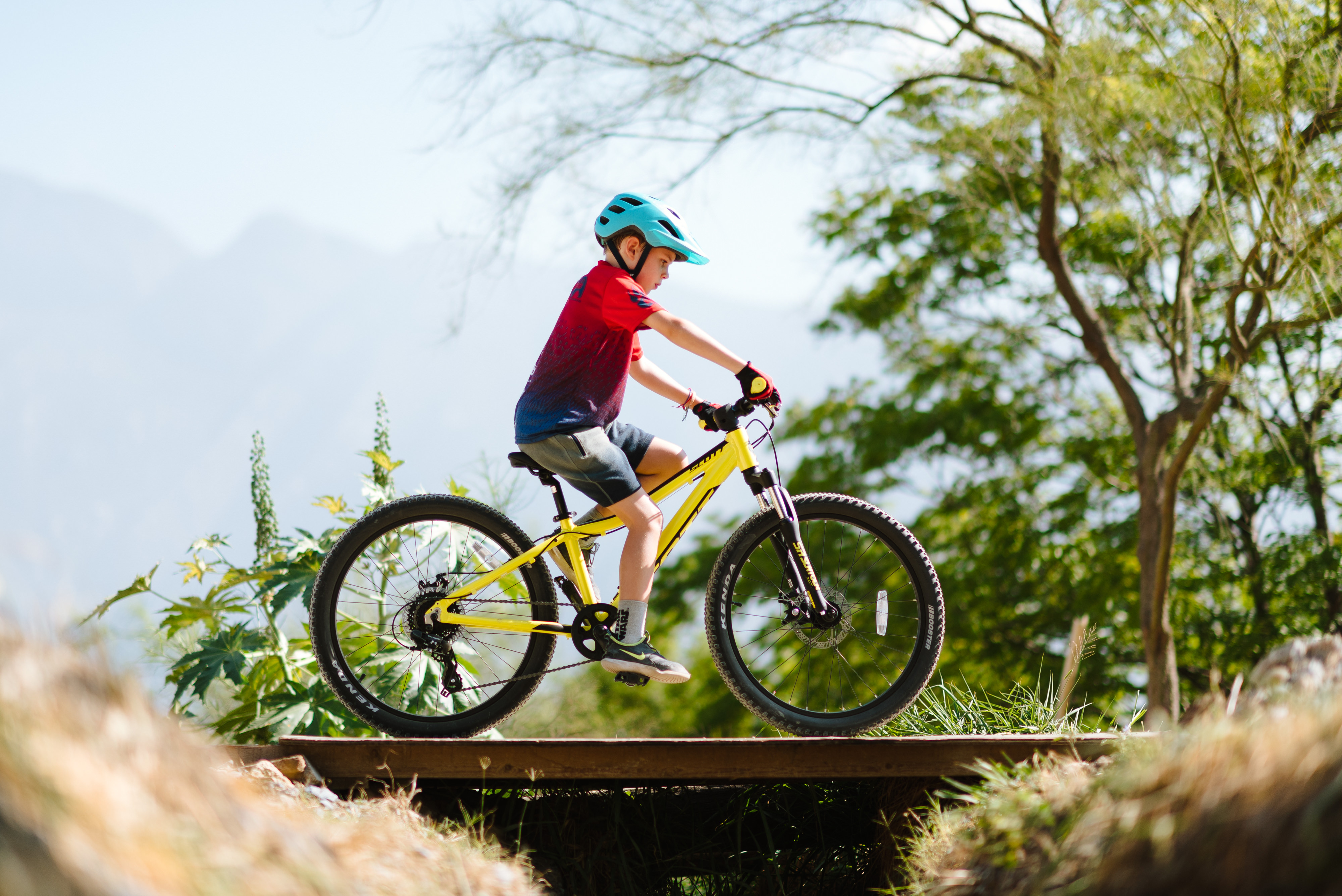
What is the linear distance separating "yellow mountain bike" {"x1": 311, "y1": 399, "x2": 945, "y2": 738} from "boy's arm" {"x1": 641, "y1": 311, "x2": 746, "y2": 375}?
0.51 feet

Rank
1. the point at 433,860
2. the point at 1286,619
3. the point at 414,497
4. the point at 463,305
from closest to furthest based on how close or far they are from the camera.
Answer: the point at 433,860 < the point at 414,497 < the point at 463,305 < the point at 1286,619

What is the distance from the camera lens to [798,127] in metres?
8.48

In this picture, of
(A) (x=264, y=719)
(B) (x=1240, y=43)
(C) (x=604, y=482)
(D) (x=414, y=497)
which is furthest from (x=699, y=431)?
(B) (x=1240, y=43)

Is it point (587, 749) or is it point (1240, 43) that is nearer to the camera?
point (587, 749)

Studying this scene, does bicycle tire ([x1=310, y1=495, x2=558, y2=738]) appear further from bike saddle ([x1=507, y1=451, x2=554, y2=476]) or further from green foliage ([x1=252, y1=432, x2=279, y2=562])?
green foliage ([x1=252, y1=432, x2=279, y2=562])

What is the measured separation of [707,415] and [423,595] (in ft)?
3.84

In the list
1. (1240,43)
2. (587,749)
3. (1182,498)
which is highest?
(1240,43)

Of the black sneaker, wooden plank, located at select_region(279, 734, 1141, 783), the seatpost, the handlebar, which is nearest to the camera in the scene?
wooden plank, located at select_region(279, 734, 1141, 783)

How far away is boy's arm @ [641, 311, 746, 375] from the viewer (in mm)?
3146

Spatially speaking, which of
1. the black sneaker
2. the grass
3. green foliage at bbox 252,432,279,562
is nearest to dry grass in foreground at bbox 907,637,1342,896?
the grass

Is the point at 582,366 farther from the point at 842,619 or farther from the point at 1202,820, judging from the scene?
the point at 1202,820

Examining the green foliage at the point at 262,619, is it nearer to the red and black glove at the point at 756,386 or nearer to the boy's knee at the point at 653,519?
the boy's knee at the point at 653,519

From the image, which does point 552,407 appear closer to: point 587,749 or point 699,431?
point 699,431

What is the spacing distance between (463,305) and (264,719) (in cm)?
470
